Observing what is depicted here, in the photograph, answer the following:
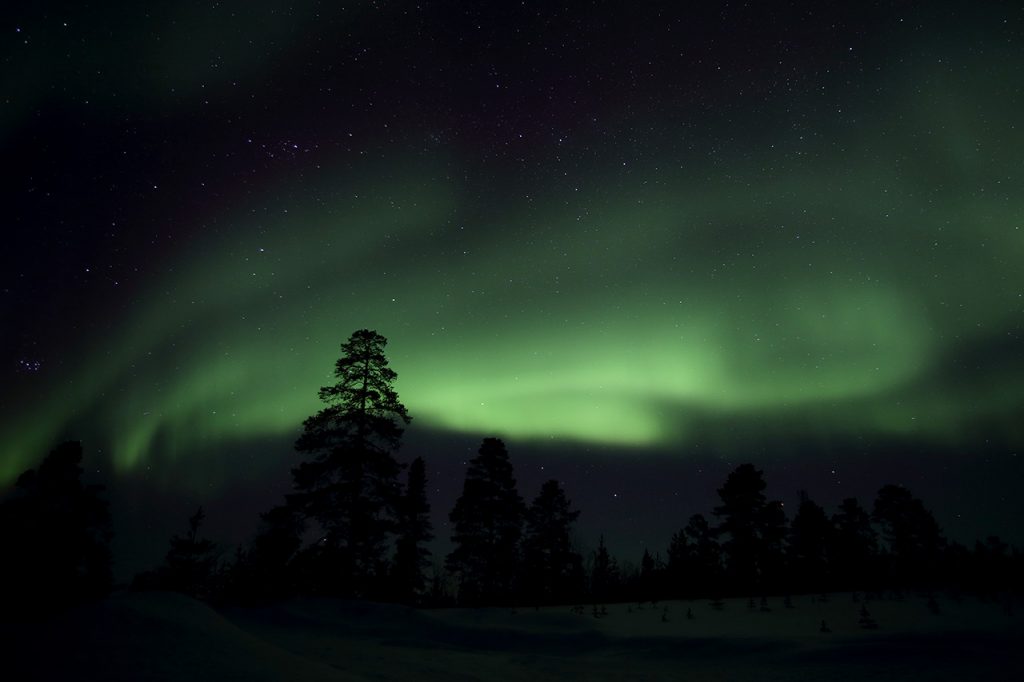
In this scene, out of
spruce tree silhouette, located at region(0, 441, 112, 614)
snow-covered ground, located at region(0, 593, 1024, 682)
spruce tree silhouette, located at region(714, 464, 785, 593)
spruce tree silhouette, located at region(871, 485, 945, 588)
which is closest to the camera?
snow-covered ground, located at region(0, 593, 1024, 682)

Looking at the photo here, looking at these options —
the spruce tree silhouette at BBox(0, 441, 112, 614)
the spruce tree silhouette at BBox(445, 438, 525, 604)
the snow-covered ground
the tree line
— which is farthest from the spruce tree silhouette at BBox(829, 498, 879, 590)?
the spruce tree silhouette at BBox(0, 441, 112, 614)

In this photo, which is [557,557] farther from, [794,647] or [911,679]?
[911,679]

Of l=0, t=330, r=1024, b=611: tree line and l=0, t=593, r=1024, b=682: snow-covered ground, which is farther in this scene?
l=0, t=330, r=1024, b=611: tree line

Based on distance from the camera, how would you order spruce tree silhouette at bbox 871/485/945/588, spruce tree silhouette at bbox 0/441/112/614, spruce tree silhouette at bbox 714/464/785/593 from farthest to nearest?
spruce tree silhouette at bbox 871/485/945/588, spruce tree silhouette at bbox 714/464/785/593, spruce tree silhouette at bbox 0/441/112/614

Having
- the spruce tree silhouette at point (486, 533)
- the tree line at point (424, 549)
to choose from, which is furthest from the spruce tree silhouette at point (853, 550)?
the spruce tree silhouette at point (486, 533)

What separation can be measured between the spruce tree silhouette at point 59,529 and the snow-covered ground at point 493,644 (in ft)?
27.4

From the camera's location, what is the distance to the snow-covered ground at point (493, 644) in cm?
752

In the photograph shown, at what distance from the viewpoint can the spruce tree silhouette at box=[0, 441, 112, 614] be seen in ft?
66.3

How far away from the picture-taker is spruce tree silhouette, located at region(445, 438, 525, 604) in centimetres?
3747

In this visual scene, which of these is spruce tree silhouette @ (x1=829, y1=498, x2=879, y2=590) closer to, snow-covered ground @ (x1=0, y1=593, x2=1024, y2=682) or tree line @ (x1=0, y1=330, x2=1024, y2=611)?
tree line @ (x1=0, y1=330, x2=1024, y2=611)

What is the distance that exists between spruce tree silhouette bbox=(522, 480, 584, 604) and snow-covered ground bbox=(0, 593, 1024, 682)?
16717mm

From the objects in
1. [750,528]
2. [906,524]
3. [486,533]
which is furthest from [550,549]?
[906,524]

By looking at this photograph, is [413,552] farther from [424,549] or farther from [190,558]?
[190,558]

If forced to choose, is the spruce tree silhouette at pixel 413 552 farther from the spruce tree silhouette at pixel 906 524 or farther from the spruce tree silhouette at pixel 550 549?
the spruce tree silhouette at pixel 906 524
